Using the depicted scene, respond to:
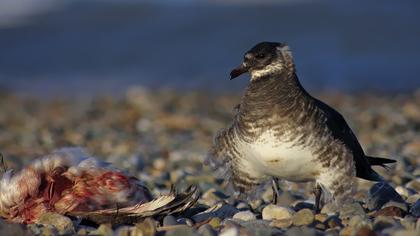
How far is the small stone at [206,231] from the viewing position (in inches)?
169

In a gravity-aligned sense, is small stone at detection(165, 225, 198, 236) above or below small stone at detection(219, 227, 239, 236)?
above

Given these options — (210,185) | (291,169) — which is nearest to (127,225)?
(291,169)

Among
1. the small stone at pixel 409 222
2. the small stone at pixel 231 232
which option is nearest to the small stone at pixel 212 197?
the small stone at pixel 409 222

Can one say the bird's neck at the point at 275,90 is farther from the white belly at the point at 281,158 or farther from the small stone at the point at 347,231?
the small stone at the point at 347,231

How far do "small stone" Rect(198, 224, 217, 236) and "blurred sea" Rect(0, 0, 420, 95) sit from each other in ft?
39.0

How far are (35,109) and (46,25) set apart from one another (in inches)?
459

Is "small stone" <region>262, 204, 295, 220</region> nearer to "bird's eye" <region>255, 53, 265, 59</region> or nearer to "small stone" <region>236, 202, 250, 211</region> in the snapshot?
"small stone" <region>236, 202, 250, 211</region>

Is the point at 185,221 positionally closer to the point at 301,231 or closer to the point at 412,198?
the point at 301,231

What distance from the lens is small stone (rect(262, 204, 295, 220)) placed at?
498 cm

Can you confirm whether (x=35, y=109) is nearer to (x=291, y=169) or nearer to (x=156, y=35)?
(x=156, y=35)

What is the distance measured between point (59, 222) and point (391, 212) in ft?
6.55

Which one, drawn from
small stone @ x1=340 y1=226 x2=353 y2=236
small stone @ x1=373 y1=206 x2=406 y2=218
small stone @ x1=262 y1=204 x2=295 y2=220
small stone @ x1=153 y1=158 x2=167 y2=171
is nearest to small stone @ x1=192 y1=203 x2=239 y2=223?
small stone @ x1=262 y1=204 x2=295 y2=220

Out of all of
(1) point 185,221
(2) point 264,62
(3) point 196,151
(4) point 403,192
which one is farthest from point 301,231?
(3) point 196,151

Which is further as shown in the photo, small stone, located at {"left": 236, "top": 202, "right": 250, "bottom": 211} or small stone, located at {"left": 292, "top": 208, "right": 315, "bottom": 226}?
small stone, located at {"left": 236, "top": 202, "right": 250, "bottom": 211}
